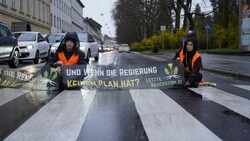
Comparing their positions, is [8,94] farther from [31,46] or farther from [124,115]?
[31,46]

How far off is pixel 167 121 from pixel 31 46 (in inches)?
605

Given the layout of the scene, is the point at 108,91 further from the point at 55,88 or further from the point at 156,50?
Answer: the point at 156,50

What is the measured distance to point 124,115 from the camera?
218 inches

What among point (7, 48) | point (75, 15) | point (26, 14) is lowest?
point (7, 48)

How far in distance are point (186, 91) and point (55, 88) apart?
2.81 meters

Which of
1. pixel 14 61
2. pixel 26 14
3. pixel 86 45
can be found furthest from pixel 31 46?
pixel 26 14

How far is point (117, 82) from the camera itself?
823cm

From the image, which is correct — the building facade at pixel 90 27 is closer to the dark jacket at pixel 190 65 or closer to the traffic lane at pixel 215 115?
the dark jacket at pixel 190 65

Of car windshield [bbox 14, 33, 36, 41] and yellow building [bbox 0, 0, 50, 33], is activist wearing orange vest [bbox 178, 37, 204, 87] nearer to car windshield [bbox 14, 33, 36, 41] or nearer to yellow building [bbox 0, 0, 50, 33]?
car windshield [bbox 14, 33, 36, 41]

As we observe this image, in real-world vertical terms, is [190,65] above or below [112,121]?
above

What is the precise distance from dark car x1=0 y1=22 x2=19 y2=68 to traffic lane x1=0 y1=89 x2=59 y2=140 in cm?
717

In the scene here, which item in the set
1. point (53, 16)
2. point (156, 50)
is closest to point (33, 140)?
point (156, 50)

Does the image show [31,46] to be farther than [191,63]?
Yes

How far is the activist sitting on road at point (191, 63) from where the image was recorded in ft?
27.8
